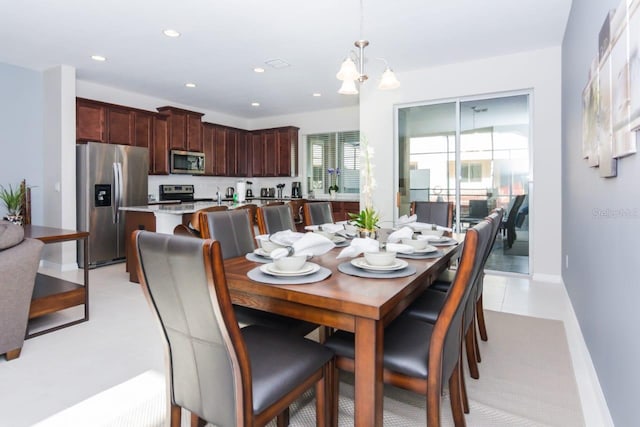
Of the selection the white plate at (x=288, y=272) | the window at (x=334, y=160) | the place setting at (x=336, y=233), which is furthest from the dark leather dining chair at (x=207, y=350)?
the window at (x=334, y=160)

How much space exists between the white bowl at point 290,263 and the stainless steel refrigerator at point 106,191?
4.42 m

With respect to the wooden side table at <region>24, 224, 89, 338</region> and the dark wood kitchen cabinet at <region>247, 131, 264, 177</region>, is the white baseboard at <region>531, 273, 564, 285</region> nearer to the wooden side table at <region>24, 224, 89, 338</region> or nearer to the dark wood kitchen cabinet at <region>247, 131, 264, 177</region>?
the wooden side table at <region>24, 224, 89, 338</region>

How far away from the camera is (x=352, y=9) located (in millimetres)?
3193

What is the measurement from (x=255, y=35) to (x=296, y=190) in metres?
4.04

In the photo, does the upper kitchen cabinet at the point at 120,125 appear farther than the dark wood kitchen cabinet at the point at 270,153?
No

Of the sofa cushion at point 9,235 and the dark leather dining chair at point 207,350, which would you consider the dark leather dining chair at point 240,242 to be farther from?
the sofa cushion at point 9,235

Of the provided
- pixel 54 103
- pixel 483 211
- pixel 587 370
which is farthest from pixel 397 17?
pixel 54 103

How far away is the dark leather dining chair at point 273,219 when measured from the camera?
8.43 ft

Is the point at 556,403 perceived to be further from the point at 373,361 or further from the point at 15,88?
the point at 15,88

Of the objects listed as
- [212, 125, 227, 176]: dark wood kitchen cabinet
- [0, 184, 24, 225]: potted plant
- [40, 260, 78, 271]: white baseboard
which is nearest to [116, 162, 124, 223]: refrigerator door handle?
[40, 260, 78, 271]: white baseboard

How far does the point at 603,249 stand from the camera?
1883mm

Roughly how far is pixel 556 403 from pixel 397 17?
10.2 ft

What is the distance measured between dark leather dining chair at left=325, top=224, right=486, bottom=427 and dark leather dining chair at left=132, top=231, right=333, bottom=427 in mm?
246

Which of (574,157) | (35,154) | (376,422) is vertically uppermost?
(35,154)
